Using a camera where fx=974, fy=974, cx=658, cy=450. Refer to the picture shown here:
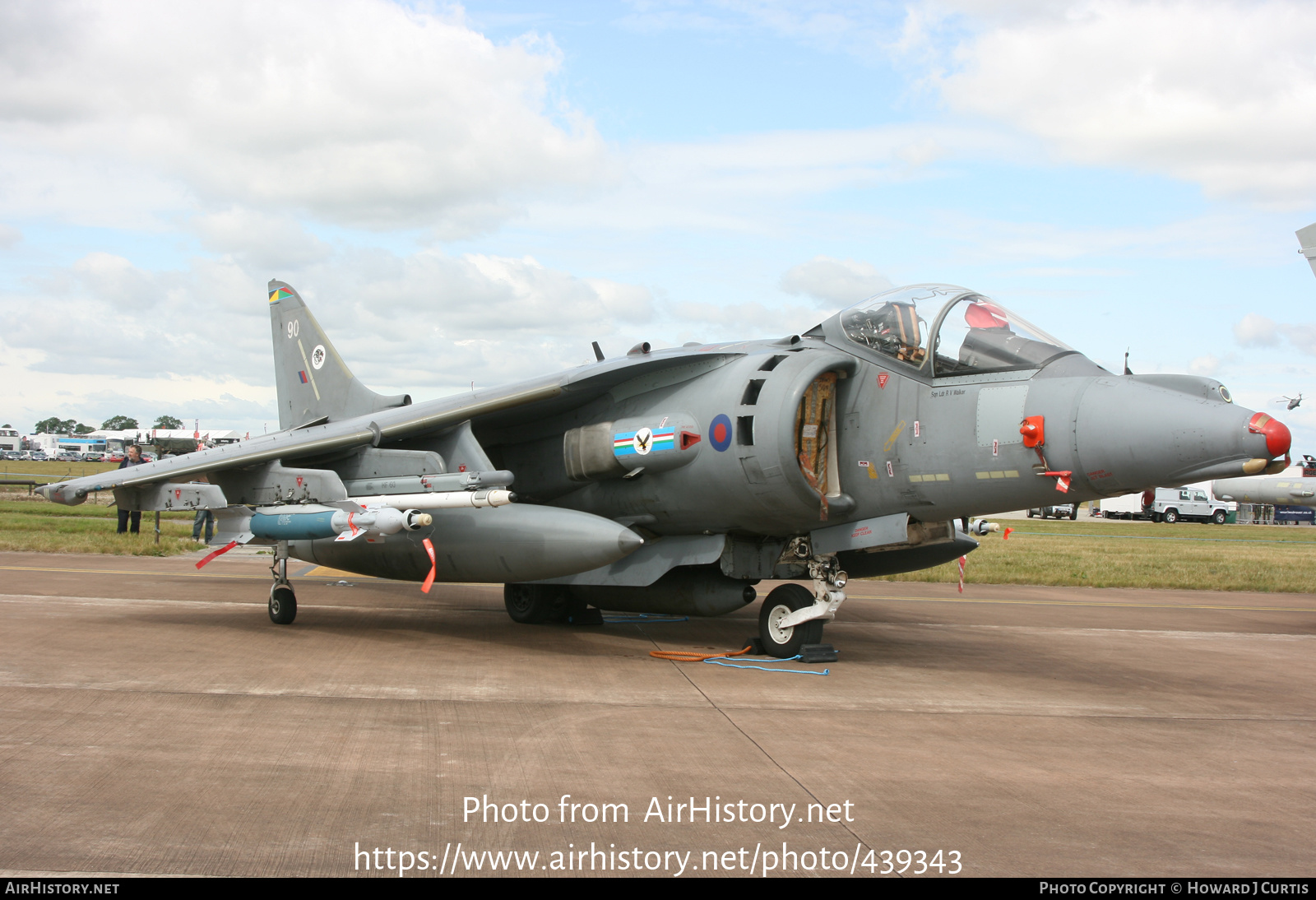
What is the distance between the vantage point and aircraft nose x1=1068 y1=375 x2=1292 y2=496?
6578mm

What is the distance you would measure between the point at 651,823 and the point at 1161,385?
204 inches

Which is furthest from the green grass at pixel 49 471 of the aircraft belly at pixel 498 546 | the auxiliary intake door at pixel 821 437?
the auxiliary intake door at pixel 821 437

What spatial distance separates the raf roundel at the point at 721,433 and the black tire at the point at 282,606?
15.9 ft

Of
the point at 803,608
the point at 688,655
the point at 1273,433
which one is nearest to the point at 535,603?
the point at 688,655

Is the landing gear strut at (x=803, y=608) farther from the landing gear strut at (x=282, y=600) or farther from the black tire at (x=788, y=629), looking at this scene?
the landing gear strut at (x=282, y=600)

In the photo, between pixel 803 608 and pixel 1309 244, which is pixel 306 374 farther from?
pixel 1309 244

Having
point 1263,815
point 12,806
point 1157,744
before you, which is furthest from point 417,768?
point 1157,744

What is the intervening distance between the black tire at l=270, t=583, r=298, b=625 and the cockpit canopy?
6.39 m

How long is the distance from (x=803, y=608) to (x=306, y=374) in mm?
8105

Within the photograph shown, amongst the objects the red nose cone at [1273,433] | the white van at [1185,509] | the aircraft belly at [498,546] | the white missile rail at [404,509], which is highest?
the red nose cone at [1273,433]

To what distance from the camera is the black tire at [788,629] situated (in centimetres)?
895

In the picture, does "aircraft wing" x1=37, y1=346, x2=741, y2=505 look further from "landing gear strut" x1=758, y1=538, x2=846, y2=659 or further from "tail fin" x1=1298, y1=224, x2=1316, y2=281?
"tail fin" x1=1298, y1=224, x2=1316, y2=281

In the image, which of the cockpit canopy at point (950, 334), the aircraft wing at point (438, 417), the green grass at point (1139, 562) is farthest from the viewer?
the green grass at point (1139, 562)

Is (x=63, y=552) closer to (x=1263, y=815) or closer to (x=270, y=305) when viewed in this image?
(x=270, y=305)
